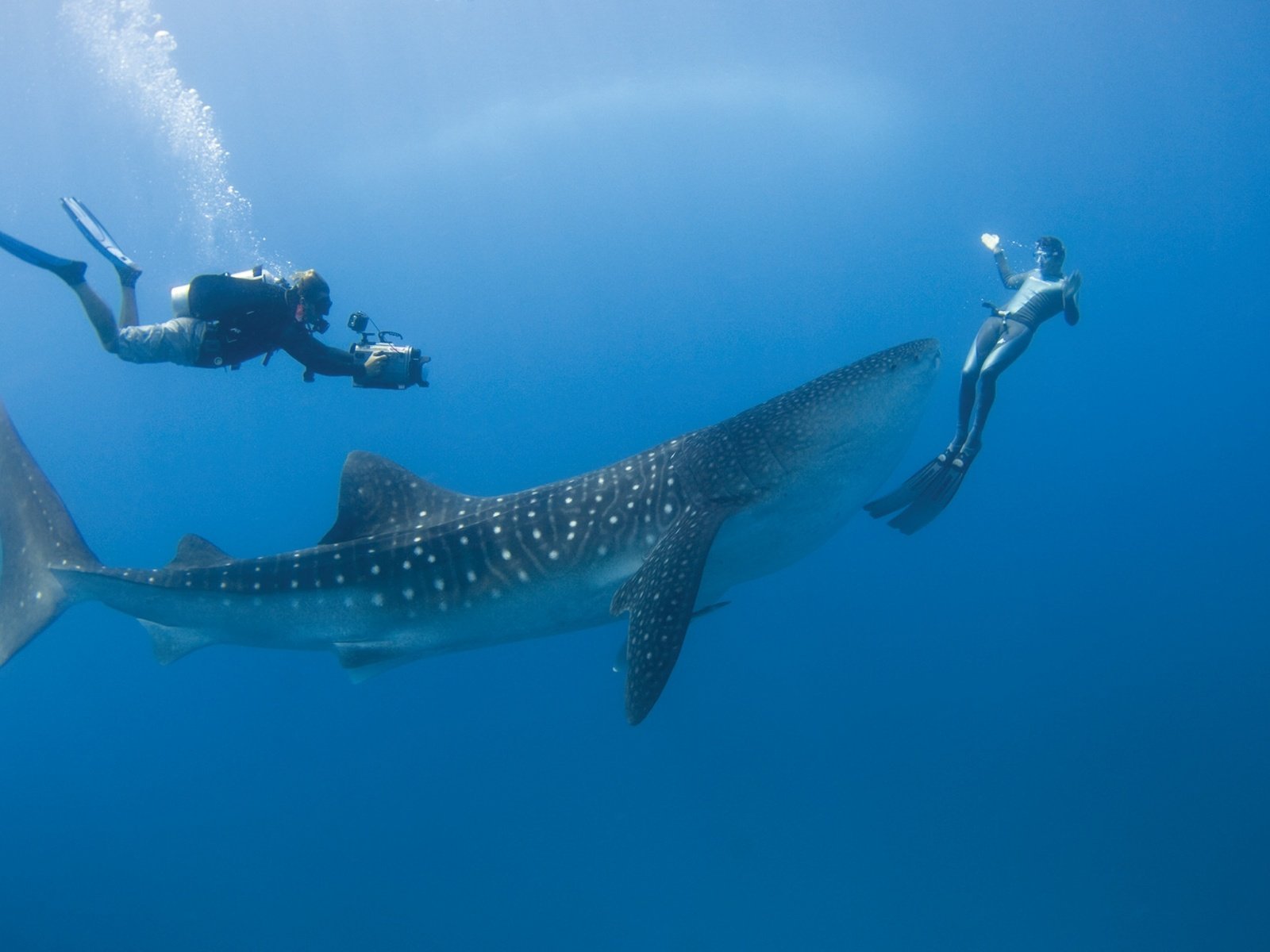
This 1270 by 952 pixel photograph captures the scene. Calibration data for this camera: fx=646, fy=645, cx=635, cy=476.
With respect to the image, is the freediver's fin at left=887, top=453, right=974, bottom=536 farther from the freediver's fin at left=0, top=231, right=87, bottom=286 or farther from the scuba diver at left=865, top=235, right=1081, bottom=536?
the freediver's fin at left=0, top=231, right=87, bottom=286

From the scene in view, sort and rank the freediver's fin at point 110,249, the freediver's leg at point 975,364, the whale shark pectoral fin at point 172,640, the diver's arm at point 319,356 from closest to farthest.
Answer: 1. the whale shark pectoral fin at point 172,640
2. the diver's arm at point 319,356
3. the freediver's fin at point 110,249
4. the freediver's leg at point 975,364

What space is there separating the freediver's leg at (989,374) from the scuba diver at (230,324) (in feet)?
23.0

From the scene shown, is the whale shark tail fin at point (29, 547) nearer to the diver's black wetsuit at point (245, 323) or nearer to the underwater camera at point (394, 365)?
the diver's black wetsuit at point (245, 323)

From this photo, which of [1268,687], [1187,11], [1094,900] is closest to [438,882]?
[1094,900]

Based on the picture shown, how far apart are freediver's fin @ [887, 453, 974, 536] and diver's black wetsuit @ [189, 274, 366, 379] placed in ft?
22.4

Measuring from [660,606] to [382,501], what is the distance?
3495 mm

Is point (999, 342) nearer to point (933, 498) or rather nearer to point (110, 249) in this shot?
point (933, 498)

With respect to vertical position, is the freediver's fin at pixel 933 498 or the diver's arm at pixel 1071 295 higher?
the diver's arm at pixel 1071 295

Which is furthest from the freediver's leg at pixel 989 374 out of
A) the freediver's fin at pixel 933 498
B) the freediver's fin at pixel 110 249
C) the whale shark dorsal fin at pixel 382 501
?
the freediver's fin at pixel 110 249

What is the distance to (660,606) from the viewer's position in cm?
462

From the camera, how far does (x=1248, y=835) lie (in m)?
17.2

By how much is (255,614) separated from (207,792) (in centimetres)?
1752

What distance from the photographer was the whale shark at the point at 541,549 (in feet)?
19.4

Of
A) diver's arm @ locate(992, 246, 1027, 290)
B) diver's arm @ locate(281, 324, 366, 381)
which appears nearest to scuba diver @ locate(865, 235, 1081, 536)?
diver's arm @ locate(992, 246, 1027, 290)
